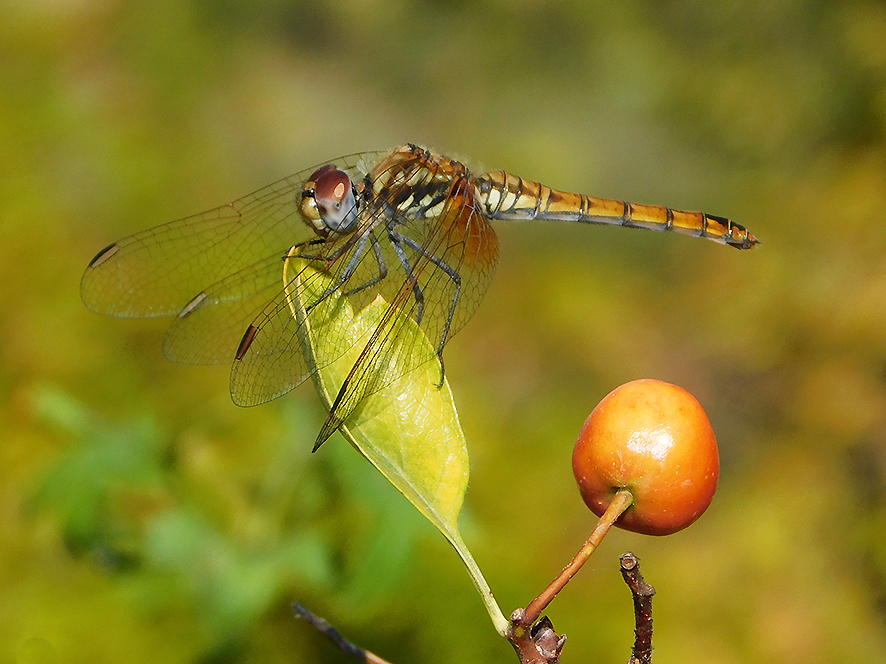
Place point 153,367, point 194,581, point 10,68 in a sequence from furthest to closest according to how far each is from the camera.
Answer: point 10,68 → point 153,367 → point 194,581

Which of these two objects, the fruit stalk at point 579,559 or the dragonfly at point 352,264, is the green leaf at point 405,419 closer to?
the dragonfly at point 352,264

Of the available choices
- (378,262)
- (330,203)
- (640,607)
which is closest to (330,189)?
(330,203)

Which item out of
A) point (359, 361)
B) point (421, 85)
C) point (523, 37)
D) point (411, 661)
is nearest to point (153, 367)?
point (411, 661)

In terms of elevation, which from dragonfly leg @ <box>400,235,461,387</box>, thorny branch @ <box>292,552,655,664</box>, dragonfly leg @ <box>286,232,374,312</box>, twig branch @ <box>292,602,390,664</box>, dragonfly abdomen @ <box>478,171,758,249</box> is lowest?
twig branch @ <box>292,602,390,664</box>

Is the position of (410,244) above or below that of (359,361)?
above

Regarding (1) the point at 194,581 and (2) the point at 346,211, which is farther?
(1) the point at 194,581

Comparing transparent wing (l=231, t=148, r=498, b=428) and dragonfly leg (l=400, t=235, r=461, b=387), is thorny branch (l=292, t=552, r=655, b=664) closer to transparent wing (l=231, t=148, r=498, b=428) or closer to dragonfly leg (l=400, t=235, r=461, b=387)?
transparent wing (l=231, t=148, r=498, b=428)

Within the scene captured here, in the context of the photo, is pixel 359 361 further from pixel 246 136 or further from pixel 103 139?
pixel 246 136

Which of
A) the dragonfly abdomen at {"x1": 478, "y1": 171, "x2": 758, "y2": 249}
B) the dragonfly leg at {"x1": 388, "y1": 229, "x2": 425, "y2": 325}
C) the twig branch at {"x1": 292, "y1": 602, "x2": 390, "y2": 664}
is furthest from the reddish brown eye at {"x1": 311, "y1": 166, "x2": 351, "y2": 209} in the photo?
the twig branch at {"x1": 292, "y1": 602, "x2": 390, "y2": 664}
